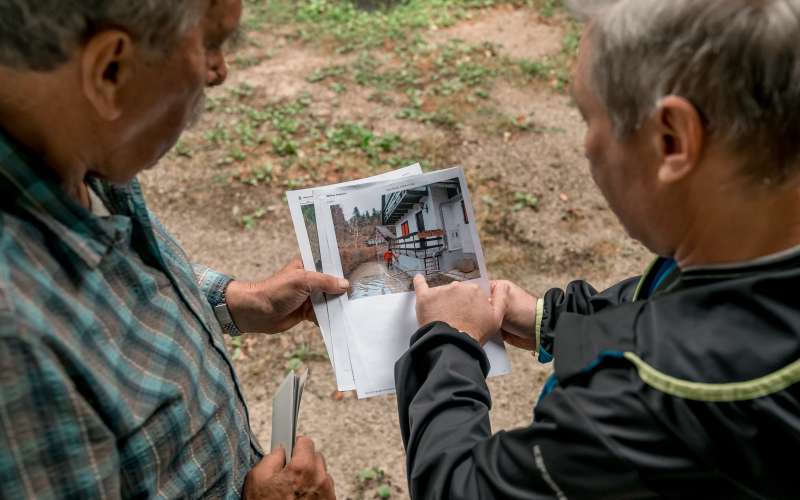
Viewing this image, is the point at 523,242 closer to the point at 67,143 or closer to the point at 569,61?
the point at 569,61

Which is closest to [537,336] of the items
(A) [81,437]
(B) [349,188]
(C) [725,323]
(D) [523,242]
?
(B) [349,188]

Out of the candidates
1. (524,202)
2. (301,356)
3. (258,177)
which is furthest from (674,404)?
(258,177)

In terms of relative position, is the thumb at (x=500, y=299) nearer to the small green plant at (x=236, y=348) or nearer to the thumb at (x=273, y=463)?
the thumb at (x=273, y=463)

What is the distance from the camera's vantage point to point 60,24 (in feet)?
3.19

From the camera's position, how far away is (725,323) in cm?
109

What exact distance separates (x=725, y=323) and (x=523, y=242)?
290 centimetres

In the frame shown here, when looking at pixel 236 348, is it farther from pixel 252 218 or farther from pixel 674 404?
pixel 674 404

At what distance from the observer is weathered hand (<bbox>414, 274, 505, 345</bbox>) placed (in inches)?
65.9

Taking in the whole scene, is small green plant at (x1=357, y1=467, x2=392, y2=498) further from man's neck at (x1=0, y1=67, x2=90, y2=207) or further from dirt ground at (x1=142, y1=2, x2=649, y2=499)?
man's neck at (x1=0, y1=67, x2=90, y2=207)

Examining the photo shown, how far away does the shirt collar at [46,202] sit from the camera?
1.05 metres

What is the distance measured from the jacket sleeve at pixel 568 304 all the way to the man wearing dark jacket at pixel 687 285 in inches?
17.5

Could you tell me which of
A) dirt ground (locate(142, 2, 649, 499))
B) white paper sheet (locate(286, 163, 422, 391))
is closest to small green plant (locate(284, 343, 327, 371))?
dirt ground (locate(142, 2, 649, 499))

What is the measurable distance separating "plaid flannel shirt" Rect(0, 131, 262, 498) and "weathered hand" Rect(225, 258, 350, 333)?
1.26 feet

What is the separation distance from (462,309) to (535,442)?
542 millimetres
